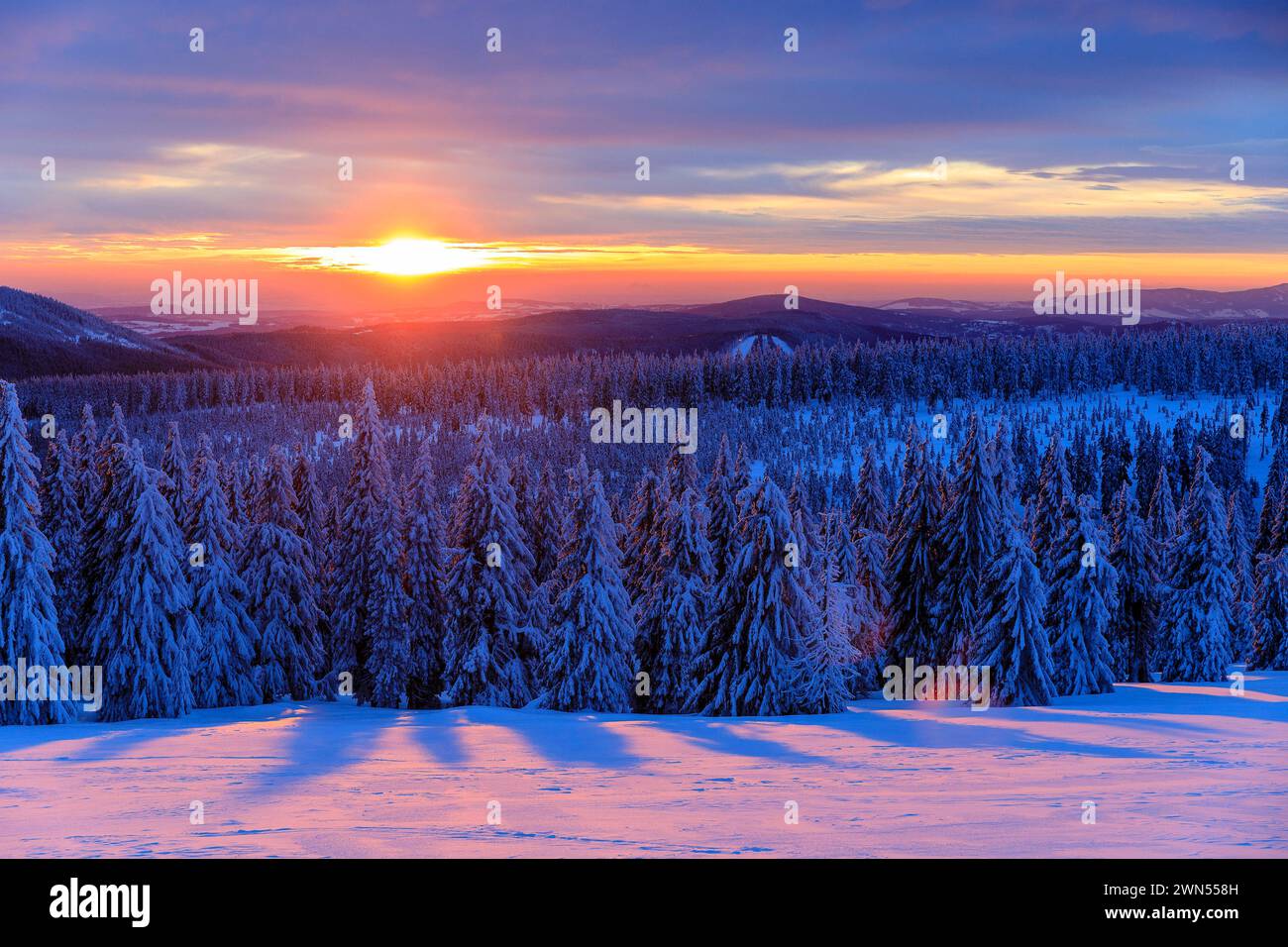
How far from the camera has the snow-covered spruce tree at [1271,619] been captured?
176 ft

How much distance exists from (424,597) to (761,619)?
15403mm

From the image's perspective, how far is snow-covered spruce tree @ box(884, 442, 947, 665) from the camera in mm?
43594

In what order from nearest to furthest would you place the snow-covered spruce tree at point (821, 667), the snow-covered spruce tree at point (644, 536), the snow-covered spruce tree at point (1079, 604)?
1. the snow-covered spruce tree at point (821, 667)
2. the snow-covered spruce tree at point (1079, 604)
3. the snow-covered spruce tree at point (644, 536)

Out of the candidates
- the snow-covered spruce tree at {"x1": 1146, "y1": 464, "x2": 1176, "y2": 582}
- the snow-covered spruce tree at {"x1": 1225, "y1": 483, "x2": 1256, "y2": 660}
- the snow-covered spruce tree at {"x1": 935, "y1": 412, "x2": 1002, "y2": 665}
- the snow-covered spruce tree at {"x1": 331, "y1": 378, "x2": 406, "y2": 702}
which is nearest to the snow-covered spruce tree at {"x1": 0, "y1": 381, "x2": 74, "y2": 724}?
the snow-covered spruce tree at {"x1": 331, "y1": 378, "x2": 406, "y2": 702}

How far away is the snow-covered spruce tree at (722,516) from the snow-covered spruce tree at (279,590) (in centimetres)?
1798

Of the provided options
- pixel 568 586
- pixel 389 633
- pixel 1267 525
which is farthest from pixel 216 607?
pixel 1267 525

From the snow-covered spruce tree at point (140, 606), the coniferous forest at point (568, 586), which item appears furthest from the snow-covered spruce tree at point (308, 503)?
the snow-covered spruce tree at point (140, 606)

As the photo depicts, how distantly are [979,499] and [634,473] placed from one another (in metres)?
148

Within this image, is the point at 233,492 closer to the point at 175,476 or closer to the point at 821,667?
the point at 175,476

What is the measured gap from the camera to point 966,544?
41.8m

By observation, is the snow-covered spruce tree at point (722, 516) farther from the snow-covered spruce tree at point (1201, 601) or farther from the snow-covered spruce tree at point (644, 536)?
the snow-covered spruce tree at point (1201, 601)
